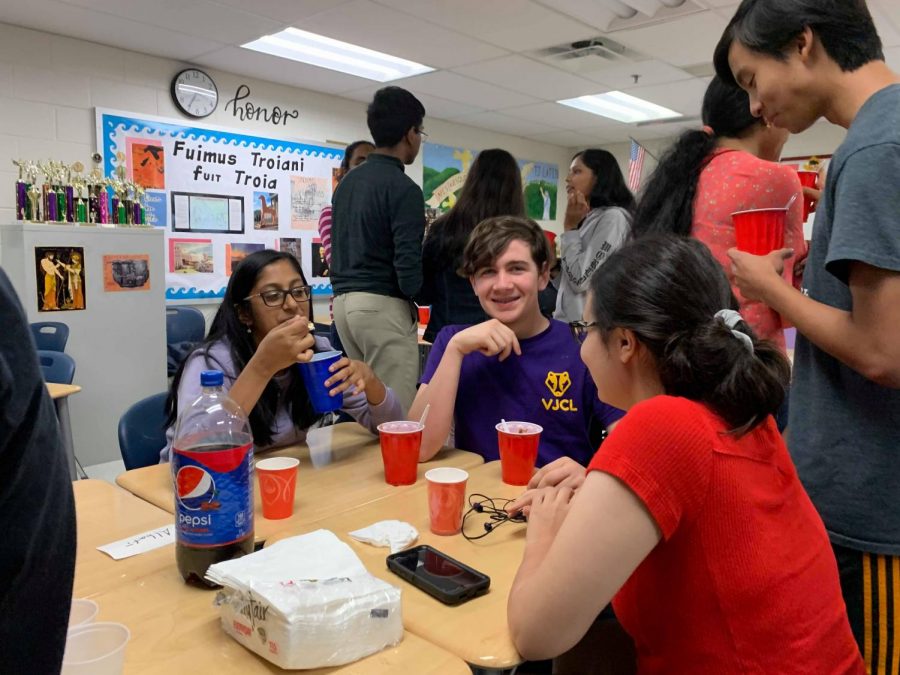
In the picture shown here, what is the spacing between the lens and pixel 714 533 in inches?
34.4

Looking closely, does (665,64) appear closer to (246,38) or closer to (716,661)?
(246,38)

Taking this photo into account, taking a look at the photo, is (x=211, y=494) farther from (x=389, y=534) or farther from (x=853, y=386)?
(x=853, y=386)

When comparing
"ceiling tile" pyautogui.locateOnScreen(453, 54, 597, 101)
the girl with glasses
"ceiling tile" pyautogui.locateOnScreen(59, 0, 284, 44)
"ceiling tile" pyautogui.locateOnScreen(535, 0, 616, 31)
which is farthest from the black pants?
"ceiling tile" pyautogui.locateOnScreen(453, 54, 597, 101)

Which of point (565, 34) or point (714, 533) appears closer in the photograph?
point (714, 533)

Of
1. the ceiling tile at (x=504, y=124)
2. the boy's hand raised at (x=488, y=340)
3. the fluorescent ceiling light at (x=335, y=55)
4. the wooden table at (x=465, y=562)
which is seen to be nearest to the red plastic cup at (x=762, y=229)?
the boy's hand raised at (x=488, y=340)

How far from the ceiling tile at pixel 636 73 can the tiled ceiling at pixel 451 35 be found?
1 centimetres

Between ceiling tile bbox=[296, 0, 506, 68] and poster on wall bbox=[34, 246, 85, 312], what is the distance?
6.34 feet

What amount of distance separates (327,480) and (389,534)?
0.39 meters

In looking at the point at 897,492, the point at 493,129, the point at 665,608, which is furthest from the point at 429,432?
the point at 493,129

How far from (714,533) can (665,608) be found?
13 cm

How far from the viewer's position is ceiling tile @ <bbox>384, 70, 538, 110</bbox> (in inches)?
210

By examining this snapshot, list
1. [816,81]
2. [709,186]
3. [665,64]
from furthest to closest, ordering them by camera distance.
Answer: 1. [665,64]
2. [709,186]
3. [816,81]

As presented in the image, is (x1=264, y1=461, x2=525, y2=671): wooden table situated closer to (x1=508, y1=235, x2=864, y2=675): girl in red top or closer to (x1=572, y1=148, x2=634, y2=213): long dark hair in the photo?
(x1=508, y1=235, x2=864, y2=675): girl in red top

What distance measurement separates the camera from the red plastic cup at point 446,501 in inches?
48.5
